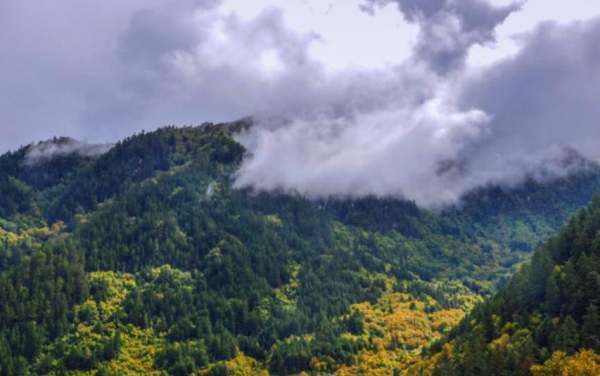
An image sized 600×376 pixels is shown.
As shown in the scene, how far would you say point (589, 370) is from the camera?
655 feet
